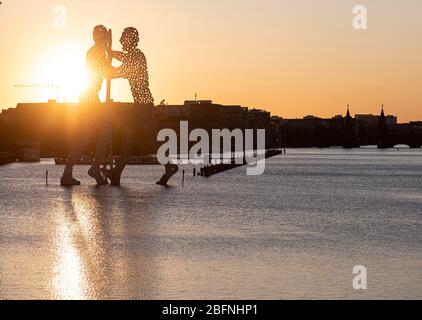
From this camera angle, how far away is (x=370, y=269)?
2867 centimetres

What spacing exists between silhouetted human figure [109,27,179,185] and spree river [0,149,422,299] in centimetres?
1357

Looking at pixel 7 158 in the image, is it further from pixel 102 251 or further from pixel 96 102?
pixel 102 251

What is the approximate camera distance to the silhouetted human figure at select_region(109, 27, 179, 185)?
72.6m

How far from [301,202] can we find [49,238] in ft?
99.0

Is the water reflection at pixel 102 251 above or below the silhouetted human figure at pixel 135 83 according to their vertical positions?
below

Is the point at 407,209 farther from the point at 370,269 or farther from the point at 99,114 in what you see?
the point at 370,269

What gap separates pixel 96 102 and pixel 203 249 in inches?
1701

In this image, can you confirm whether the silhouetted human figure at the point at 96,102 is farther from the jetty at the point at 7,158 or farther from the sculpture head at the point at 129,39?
the jetty at the point at 7,158

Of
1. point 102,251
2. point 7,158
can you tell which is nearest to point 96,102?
point 102,251

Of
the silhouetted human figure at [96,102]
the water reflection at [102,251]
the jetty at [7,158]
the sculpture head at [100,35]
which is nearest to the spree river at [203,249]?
the water reflection at [102,251]

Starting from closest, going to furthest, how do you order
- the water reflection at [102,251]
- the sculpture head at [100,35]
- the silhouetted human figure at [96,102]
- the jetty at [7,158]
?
the water reflection at [102,251] → the sculpture head at [100,35] → the silhouetted human figure at [96,102] → the jetty at [7,158]

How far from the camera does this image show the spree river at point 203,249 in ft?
81.4

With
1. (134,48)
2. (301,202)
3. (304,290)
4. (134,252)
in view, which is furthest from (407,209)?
(304,290)

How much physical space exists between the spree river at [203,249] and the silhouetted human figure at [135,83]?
1357 centimetres
